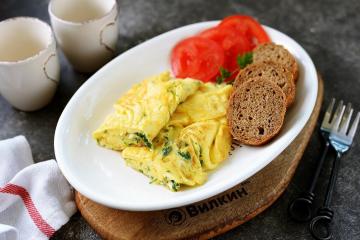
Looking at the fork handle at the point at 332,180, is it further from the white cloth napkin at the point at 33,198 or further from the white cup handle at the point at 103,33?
the white cup handle at the point at 103,33

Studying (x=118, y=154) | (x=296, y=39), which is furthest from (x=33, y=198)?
(x=296, y=39)

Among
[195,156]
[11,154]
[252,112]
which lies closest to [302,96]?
[252,112]

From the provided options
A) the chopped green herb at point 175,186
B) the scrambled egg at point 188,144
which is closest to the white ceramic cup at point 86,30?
the scrambled egg at point 188,144

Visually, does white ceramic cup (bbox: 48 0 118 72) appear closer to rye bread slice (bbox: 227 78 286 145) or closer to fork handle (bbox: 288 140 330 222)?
rye bread slice (bbox: 227 78 286 145)

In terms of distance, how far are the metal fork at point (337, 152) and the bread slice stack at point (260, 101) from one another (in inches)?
14.7

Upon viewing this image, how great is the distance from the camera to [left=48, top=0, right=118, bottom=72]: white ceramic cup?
3270mm

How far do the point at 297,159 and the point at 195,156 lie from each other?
0.65 metres

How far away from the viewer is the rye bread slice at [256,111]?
272 cm

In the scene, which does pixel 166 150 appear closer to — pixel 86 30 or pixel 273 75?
pixel 273 75

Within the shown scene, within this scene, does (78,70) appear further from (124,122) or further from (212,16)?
(212,16)

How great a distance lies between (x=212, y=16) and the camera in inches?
164

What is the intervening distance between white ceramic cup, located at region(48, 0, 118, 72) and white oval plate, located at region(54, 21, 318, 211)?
0.25m

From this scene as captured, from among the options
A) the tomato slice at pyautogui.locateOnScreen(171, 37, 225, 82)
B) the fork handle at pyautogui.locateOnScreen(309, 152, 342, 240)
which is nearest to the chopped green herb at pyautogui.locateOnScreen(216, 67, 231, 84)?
the tomato slice at pyautogui.locateOnScreen(171, 37, 225, 82)

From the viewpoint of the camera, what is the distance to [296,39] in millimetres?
3934
